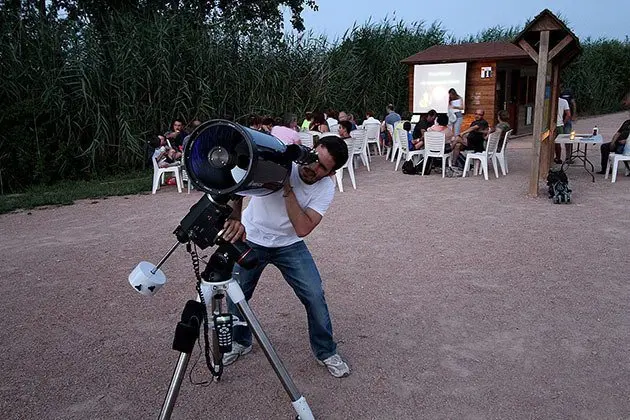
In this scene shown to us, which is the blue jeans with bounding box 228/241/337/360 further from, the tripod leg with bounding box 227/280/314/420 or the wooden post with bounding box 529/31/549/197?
the wooden post with bounding box 529/31/549/197

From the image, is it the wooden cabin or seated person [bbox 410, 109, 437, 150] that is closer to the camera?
seated person [bbox 410, 109, 437, 150]

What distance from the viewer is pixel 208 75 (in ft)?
37.5

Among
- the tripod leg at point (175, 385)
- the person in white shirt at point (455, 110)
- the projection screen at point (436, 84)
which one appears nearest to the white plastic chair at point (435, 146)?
the person in white shirt at point (455, 110)

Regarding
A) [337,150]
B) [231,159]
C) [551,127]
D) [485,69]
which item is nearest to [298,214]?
[337,150]

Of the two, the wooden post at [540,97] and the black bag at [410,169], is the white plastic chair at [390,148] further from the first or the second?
the wooden post at [540,97]

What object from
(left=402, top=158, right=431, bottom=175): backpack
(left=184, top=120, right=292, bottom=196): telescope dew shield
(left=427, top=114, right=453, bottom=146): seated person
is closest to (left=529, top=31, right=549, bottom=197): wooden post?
(left=427, top=114, right=453, bottom=146): seated person

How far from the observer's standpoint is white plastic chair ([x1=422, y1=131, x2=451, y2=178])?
920cm

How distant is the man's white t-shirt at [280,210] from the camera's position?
263 cm

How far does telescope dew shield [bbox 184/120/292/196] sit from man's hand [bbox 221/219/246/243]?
0.41 feet

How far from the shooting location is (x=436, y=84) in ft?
50.6

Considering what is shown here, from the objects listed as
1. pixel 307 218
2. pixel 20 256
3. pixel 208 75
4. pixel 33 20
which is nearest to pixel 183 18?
pixel 208 75

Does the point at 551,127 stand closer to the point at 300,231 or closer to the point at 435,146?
the point at 435,146

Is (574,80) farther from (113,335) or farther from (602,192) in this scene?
(113,335)

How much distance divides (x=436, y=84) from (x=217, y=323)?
46.8ft
